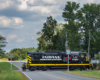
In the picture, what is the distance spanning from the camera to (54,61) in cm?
4841

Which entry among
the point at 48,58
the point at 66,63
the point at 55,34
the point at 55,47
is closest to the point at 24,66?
the point at 48,58

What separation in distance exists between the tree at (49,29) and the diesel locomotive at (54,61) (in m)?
50.3

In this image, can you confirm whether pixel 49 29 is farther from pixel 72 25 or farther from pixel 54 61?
pixel 54 61

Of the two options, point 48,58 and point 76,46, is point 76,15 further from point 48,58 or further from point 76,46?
point 48,58

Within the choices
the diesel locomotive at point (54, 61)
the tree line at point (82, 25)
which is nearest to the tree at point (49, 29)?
the tree line at point (82, 25)

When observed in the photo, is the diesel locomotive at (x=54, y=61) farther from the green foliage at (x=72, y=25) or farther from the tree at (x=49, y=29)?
the tree at (x=49, y=29)

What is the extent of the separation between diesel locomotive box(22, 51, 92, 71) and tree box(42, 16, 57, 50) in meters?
50.3

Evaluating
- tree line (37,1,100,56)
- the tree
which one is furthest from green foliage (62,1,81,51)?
the tree

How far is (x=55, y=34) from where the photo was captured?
106 meters

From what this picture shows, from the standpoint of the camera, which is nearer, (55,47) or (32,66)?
(32,66)

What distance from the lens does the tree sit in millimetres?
99812

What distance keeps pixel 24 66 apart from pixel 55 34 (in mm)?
59547

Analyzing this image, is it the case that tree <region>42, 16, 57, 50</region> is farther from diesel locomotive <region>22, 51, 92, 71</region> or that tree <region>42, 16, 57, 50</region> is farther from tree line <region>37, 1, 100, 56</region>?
diesel locomotive <region>22, 51, 92, 71</region>

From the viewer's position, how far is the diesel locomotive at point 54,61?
47438mm
